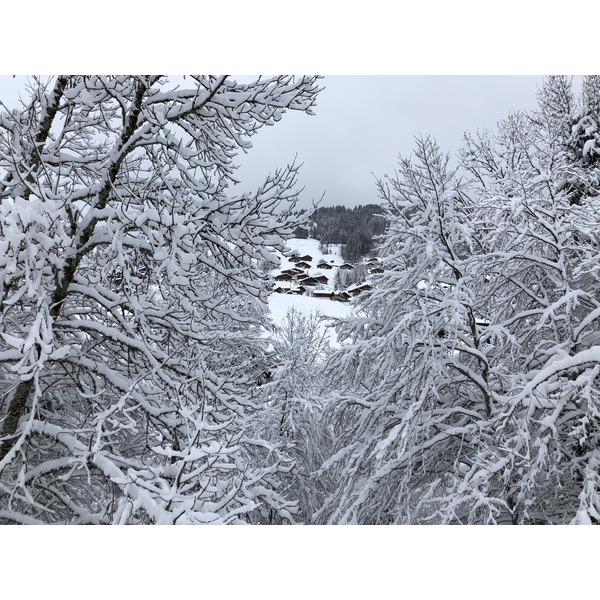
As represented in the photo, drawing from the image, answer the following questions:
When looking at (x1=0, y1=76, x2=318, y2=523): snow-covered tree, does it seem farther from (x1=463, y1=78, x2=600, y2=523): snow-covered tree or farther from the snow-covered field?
(x1=463, y1=78, x2=600, y2=523): snow-covered tree

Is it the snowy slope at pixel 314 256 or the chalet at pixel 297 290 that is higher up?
the snowy slope at pixel 314 256

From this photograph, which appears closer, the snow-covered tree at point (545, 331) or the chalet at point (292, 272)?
the snow-covered tree at point (545, 331)

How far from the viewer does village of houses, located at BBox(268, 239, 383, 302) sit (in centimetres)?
404

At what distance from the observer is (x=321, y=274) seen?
434 centimetres

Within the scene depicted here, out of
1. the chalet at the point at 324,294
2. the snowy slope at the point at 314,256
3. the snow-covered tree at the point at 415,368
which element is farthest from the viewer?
the chalet at the point at 324,294

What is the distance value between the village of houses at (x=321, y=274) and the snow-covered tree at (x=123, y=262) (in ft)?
2.04

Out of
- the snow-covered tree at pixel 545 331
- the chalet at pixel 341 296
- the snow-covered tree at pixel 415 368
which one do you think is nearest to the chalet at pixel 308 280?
the chalet at pixel 341 296

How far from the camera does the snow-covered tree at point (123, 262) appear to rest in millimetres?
2572

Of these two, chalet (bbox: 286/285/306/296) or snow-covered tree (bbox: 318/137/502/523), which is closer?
snow-covered tree (bbox: 318/137/502/523)

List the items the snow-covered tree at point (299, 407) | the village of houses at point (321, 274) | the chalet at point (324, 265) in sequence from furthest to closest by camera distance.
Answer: the snow-covered tree at point (299, 407) → the chalet at point (324, 265) → the village of houses at point (321, 274)

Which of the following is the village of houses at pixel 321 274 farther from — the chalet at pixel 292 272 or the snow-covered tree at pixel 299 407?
the snow-covered tree at pixel 299 407

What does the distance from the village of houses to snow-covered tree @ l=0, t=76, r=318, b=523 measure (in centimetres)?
62

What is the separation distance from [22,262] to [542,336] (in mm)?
3969

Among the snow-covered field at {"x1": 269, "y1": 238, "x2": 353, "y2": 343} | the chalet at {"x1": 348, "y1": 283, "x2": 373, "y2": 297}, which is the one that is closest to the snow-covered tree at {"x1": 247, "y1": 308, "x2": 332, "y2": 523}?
the snow-covered field at {"x1": 269, "y1": 238, "x2": 353, "y2": 343}
